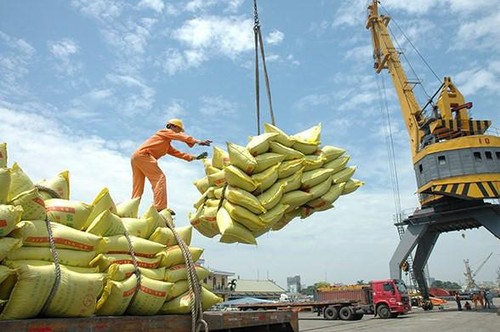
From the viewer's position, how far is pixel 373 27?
3316 cm

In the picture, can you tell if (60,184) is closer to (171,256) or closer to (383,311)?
(171,256)

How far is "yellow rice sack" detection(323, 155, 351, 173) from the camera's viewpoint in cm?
520

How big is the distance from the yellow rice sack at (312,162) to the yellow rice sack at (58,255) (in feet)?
8.81

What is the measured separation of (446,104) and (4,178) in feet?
86.6

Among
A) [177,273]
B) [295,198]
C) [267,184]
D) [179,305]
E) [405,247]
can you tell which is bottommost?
[179,305]

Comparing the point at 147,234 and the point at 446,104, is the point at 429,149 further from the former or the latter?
the point at 147,234

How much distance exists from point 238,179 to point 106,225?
5.41ft

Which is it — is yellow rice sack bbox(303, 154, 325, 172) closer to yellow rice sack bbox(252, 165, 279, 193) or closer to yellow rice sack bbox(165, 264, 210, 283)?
yellow rice sack bbox(252, 165, 279, 193)

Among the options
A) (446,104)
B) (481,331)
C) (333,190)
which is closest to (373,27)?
(446,104)

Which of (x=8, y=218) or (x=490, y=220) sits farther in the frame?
(x=490, y=220)

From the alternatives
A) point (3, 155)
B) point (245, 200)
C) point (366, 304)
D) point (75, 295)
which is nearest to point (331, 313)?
point (366, 304)

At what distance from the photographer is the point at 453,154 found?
23.9 metres

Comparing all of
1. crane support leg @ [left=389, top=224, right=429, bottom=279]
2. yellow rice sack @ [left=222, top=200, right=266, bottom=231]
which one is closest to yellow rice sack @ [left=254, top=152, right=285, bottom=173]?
yellow rice sack @ [left=222, top=200, right=266, bottom=231]

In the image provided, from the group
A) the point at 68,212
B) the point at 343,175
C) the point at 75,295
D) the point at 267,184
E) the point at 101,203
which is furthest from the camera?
the point at 343,175
